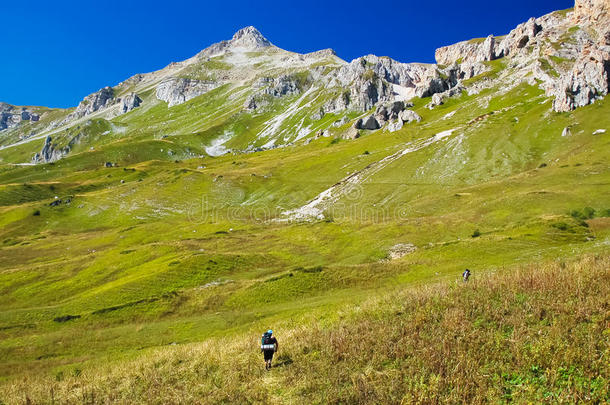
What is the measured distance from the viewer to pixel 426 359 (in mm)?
11156

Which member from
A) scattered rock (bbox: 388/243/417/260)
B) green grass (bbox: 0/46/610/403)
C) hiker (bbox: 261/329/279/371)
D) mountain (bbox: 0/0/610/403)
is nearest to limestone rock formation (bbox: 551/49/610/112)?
mountain (bbox: 0/0/610/403)

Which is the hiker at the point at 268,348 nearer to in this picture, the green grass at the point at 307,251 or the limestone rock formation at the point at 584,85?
the green grass at the point at 307,251

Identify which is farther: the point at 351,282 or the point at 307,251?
the point at 307,251

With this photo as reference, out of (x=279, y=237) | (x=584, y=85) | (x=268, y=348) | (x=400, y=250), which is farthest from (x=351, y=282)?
(x=584, y=85)

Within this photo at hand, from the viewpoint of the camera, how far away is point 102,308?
1674 inches

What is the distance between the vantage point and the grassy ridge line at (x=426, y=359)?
9.44 meters

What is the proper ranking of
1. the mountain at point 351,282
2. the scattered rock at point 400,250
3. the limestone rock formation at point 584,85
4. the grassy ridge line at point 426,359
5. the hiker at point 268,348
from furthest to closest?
the limestone rock formation at point 584,85
the scattered rock at point 400,250
the hiker at point 268,348
the mountain at point 351,282
the grassy ridge line at point 426,359

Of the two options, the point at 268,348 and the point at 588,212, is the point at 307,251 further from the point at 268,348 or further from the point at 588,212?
the point at 268,348

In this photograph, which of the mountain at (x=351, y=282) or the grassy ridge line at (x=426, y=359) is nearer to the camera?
the grassy ridge line at (x=426, y=359)

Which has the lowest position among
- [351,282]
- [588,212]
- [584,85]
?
[351,282]

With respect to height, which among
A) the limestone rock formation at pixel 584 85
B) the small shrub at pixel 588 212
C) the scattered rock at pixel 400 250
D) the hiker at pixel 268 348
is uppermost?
the limestone rock formation at pixel 584 85

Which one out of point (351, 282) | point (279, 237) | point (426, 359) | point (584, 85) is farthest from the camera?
point (584, 85)

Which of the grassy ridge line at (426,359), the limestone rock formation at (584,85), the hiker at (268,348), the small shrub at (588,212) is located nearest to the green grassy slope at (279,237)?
the small shrub at (588,212)

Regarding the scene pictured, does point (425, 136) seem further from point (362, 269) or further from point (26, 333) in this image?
point (26, 333)
